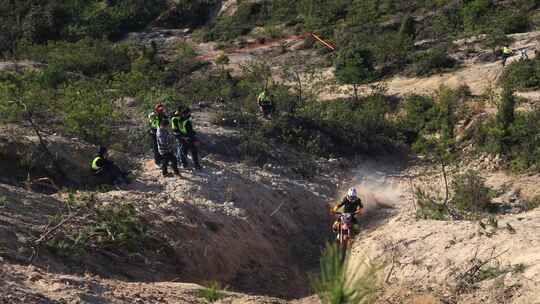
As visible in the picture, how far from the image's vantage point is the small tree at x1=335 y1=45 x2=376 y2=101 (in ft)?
87.6

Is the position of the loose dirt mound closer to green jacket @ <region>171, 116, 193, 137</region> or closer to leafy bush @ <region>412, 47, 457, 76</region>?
green jacket @ <region>171, 116, 193, 137</region>

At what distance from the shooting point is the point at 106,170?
41.2 feet

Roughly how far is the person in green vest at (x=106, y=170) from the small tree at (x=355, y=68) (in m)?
14.7

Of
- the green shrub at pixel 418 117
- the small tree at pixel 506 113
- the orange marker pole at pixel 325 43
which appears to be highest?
the small tree at pixel 506 113

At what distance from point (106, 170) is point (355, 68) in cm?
1629

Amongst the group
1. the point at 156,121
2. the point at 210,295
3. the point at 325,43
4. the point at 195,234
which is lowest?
the point at 325,43

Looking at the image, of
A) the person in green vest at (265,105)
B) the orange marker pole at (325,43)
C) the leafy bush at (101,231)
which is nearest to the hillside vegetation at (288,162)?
the leafy bush at (101,231)

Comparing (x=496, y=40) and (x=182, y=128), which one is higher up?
(x=182, y=128)

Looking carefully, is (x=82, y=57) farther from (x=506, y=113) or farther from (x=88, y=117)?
(x=506, y=113)

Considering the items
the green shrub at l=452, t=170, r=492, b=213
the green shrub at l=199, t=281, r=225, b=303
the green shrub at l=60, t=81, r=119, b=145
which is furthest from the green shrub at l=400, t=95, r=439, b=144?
the green shrub at l=199, t=281, r=225, b=303

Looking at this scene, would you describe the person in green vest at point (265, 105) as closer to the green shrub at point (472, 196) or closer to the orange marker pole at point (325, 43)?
the green shrub at point (472, 196)

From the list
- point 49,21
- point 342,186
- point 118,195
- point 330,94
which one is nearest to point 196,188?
point 118,195

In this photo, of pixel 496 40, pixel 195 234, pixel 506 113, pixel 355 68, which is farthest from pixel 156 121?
pixel 496 40

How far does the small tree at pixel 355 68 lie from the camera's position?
2669 cm
